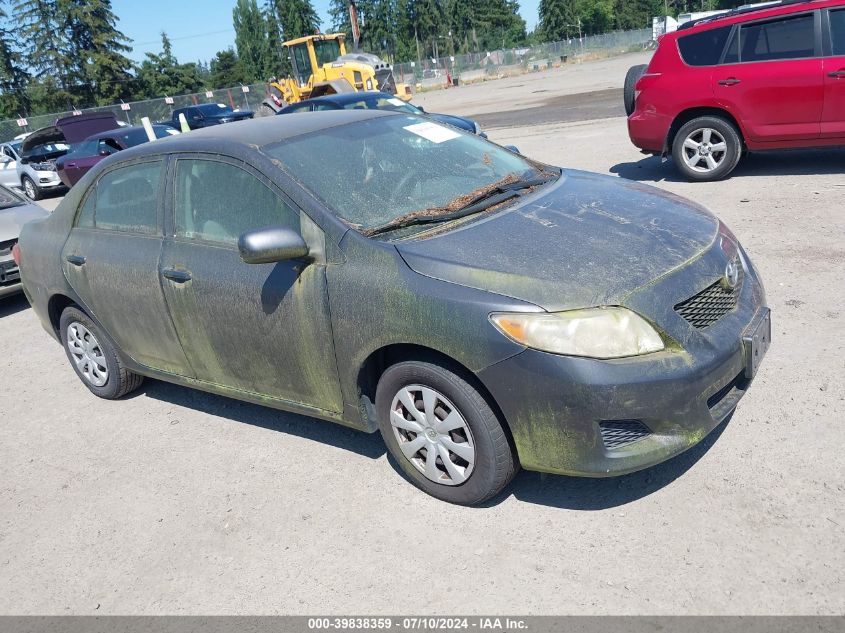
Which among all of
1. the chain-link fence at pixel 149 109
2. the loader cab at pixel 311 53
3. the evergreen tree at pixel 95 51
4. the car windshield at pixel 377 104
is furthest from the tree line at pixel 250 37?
the car windshield at pixel 377 104

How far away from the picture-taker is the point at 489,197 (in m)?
3.85

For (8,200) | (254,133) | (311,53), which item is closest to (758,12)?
(254,133)

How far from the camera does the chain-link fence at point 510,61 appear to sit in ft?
181

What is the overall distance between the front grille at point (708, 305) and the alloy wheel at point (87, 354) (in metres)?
3.88

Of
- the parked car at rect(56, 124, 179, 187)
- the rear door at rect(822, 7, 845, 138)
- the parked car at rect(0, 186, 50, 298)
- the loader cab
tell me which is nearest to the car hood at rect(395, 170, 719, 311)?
the rear door at rect(822, 7, 845, 138)

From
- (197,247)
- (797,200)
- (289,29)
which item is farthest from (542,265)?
(289,29)

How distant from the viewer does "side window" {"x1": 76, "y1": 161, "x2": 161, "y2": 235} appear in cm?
422

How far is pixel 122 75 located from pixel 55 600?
6565 centimetres

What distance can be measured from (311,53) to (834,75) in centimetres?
2454

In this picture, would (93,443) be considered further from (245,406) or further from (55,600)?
(55,600)

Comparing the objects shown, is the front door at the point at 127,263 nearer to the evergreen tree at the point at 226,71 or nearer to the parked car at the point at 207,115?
the parked car at the point at 207,115

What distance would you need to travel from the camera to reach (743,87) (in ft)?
25.6

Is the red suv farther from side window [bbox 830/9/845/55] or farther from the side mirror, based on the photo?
the side mirror

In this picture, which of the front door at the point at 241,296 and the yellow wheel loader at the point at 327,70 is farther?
the yellow wheel loader at the point at 327,70
